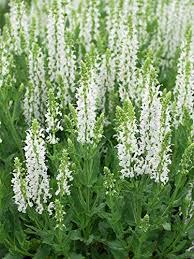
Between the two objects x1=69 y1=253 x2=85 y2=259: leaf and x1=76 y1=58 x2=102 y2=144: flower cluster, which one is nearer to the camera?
x1=76 y1=58 x2=102 y2=144: flower cluster

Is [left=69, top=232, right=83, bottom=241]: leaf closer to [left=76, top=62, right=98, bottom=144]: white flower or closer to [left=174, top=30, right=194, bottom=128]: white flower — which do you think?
[left=76, top=62, right=98, bottom=144]: white flower

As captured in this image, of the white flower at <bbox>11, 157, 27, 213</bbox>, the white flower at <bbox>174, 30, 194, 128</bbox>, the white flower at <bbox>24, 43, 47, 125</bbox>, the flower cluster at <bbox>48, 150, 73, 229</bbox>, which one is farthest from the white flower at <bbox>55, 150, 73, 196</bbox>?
the white flower at <bbox>24, 43, 47, 125</bbox>

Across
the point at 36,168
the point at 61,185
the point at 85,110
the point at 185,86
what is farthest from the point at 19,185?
the point at 185,86

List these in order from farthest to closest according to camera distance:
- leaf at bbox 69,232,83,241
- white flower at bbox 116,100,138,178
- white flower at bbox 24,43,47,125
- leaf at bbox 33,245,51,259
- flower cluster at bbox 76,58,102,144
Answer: white flower at bbox 24,43,47,125 → leaf at bbox 33,245,51,259 → leaf at bbox 69,232,83,241 → flower cluster at bbox 76,58,102,144 → white flower at bbox 116,100,138,178

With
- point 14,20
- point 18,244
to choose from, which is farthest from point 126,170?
point 14,20

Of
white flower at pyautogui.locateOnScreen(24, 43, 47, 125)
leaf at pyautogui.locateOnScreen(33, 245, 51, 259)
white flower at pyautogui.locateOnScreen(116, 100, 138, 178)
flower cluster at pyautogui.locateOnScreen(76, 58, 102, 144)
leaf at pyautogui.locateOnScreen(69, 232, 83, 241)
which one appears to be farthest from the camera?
white flower at pyautogui.locateOnScreen(24, 43, 47, 125)

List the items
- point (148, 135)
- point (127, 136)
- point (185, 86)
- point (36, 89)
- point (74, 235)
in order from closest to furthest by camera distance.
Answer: point (127, 136) < point (148, 135) < point (74, 235) < point (185, 86) < point (36, 89)

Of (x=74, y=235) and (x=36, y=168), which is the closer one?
(x=36, y=168)

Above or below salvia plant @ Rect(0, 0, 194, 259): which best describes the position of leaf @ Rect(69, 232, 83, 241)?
below

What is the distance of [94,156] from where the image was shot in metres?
4.27

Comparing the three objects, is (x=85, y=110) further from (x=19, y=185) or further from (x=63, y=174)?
(x=19, y=185)

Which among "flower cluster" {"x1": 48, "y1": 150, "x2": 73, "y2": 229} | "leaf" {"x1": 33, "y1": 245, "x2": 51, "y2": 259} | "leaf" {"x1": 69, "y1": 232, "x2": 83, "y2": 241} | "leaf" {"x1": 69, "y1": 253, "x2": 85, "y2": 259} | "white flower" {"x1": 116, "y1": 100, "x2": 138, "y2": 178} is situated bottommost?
"leaf" {"x1": 69, "y1": 253, "x2": 85, "y2": 259}

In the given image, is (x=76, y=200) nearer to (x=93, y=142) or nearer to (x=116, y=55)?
(x=93, y=142)

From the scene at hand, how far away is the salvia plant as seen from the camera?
12.6 feet
